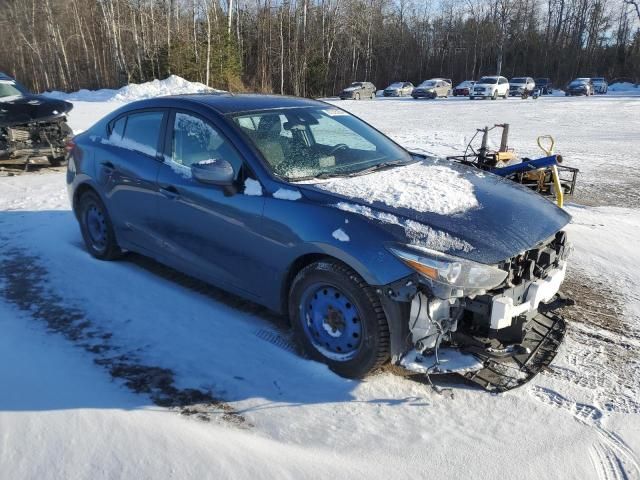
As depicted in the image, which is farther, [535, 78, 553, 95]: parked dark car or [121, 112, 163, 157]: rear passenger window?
[535, 78, 553, 95]: parked dark car

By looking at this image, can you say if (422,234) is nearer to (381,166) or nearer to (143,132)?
(381,166)

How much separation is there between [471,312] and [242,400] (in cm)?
148

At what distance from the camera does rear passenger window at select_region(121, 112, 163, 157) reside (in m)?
4.52

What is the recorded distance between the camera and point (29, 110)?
945 centimetres

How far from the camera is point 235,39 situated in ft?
138

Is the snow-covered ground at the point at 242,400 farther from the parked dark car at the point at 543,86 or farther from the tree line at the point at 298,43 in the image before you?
the parked dark car at the point at 543,86

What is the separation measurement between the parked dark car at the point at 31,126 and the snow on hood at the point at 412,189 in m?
7.90

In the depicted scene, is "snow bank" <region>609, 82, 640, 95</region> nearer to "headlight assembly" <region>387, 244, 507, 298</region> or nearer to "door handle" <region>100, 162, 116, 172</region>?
"door handle" <region>100, 162, 116, 172</region>

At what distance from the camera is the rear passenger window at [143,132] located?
4.52m

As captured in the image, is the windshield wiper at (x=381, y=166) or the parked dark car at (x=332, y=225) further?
the windshield wiper at (x=381, y=166)

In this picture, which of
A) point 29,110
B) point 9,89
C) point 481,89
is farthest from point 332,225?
point 481,89

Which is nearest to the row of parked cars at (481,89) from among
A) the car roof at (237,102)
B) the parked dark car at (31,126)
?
the parked dark car at (31,126)

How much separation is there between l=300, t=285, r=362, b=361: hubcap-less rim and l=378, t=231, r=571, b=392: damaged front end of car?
0.27 metres

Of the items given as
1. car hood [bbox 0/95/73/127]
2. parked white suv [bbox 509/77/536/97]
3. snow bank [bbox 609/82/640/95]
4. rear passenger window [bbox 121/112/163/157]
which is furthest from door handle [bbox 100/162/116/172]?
snow bank [bbox 609/82/640/95]
